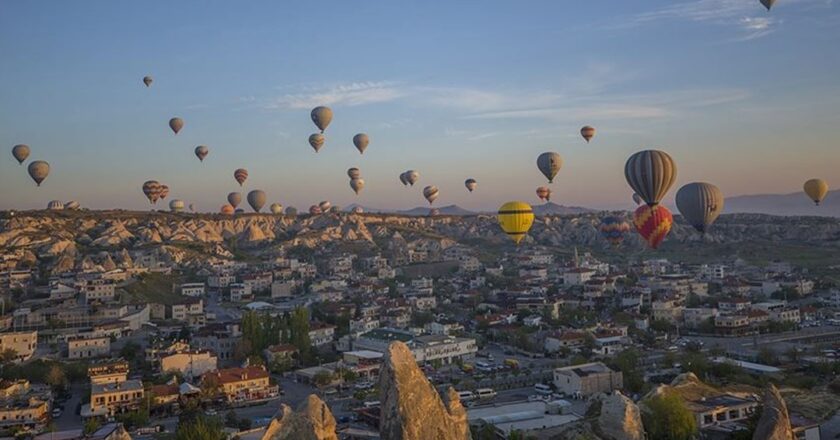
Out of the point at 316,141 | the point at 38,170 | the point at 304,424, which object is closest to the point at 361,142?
the point at 316,141

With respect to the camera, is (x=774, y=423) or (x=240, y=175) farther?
(x=240, y=175)

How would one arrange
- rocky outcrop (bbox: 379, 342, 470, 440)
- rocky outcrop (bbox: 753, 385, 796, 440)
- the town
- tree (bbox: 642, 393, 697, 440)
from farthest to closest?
the town, tree (bbox: 642, 393, 697, 440), rocky outcrop (bbox: 753, 385, 796, 440), rocky outcrop (bbox: 379, 342, 470, 440)

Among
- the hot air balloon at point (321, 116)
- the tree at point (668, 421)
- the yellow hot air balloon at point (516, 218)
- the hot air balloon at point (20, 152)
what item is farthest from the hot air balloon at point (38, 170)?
the tree at point (668, 421)

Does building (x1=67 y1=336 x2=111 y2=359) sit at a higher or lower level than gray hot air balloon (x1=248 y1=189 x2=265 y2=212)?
lower

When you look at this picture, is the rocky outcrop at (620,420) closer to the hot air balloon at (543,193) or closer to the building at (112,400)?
the building at (112,400)

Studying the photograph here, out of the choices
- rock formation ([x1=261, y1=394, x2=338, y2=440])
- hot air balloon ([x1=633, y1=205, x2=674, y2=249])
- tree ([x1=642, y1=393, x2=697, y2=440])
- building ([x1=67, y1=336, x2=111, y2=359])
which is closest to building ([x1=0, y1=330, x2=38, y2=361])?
building ([x1=67, y1=336, x2=111, y2=359])

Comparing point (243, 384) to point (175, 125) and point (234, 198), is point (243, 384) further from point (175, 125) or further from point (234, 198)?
point (234, 198)

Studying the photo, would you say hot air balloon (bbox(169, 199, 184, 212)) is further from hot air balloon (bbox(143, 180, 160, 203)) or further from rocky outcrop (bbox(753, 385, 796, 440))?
rocky outcrop (bbox(753, 385, 796, 440))

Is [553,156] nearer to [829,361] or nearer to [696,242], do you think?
[829,361]
